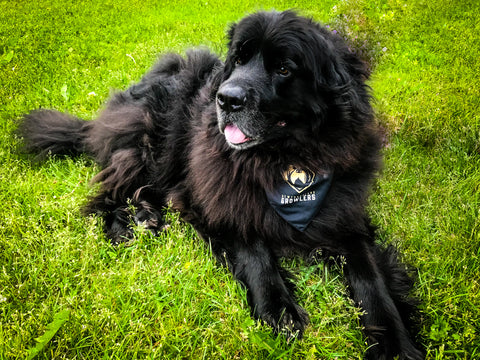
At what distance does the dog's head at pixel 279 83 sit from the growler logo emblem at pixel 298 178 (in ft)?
0.64

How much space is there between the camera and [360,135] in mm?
2309

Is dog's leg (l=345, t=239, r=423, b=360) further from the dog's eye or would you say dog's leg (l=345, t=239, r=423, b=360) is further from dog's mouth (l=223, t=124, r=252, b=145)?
the dog's eye

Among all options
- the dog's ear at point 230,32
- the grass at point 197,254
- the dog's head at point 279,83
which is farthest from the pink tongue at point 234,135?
the grass at point 197,254

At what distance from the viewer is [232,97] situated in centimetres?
204

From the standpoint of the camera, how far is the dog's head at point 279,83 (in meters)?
2.07

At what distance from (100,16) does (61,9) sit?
85 centimetres

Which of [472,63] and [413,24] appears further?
[413,24]

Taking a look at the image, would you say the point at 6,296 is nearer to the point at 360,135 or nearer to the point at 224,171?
the point at 224,171

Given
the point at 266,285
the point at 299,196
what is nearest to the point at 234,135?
the point at 299,196

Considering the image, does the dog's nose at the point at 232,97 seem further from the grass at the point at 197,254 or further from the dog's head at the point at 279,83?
the grass at the point at 197,254

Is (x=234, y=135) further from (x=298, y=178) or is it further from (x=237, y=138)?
(x=298, y=178)

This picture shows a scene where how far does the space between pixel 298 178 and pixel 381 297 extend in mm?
798

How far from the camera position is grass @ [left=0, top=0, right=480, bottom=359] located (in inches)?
70.5

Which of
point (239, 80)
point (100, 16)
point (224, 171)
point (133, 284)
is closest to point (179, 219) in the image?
→ point (224, 171)
